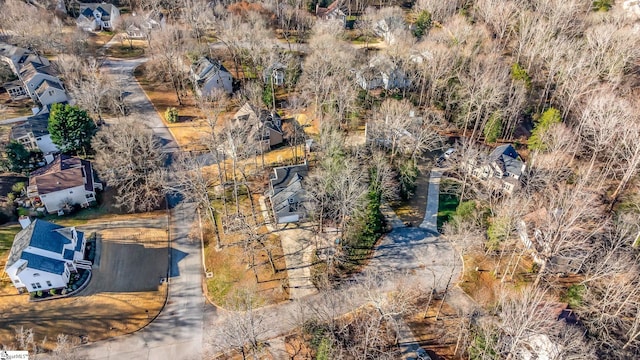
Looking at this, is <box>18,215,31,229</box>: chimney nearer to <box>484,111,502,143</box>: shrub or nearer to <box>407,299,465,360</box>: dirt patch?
<box>407,299,465,360</box>: dirt patch

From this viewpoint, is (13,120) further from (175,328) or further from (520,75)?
(520,75)

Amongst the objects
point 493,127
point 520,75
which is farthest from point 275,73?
point 520,75

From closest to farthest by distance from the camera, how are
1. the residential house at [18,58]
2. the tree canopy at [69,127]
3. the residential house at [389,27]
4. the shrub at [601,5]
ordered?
the tree canopy at [69,127] → the residential house at [18,58] → the shrub at [601,5] → the residential house at [389,27]

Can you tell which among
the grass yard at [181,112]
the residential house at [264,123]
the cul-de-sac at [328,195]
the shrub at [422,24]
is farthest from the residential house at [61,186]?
the shrub at [422,24]

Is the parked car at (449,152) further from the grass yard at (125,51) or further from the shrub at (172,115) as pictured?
the grass yard at (125,51)

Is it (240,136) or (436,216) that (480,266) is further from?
(240,136)

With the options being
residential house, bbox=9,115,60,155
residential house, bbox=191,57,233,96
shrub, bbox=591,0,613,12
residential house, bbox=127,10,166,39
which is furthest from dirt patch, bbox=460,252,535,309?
residential house, bbox=127,10,166,39

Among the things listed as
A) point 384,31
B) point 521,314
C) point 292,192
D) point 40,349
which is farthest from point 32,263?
point 384,31
